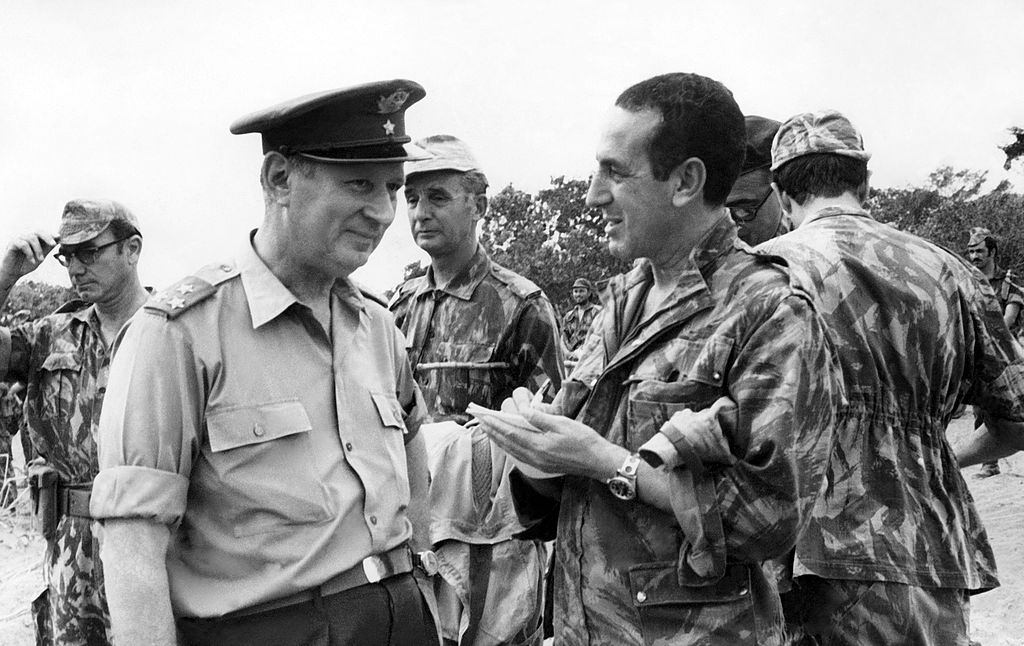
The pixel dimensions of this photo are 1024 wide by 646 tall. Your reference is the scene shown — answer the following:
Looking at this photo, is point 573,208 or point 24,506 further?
point 573,208

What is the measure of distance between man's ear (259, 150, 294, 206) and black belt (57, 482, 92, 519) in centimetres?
270

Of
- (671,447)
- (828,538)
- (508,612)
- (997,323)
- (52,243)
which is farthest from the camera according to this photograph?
(52,243)

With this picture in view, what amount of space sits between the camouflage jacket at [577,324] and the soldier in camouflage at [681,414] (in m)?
17.3

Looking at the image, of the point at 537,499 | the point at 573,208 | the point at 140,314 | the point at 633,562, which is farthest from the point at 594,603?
the point at 573,208

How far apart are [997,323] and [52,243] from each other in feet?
13.7

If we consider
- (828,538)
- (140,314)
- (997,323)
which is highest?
(140,314)

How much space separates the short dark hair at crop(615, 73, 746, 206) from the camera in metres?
2.54

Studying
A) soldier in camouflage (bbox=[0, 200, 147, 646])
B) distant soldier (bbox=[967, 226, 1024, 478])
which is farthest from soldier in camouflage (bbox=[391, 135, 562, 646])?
distant soldier (bbox=[967, 226, 1024, 478])

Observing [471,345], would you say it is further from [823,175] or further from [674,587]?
[674,587]

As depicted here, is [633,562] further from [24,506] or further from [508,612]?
[24,506]

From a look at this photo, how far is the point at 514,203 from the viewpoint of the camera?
26078mm

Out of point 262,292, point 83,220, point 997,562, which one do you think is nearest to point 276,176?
point 262,292

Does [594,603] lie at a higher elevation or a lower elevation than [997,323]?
lower

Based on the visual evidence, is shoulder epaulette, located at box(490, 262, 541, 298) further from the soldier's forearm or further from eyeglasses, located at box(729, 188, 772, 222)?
the soldier's forearm
